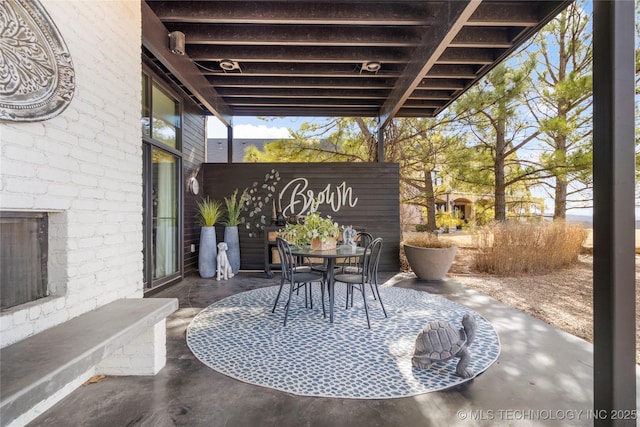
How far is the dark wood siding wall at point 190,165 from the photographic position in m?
5.54

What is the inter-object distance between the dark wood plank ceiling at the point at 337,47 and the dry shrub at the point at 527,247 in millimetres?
2686

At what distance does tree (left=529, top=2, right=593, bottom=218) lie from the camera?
5.71m

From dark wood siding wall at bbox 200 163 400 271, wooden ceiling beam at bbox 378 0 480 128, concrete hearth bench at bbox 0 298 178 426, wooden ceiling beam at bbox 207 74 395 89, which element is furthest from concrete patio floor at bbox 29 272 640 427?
wooden ceiling beam at bbox 207 74 395 89

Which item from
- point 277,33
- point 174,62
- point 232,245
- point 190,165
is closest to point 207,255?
point 232,245

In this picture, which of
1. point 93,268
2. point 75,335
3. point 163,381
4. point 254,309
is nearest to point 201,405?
point 163,381

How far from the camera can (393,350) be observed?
8.61 feet

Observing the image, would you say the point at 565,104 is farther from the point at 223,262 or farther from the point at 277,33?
the point at 223,262

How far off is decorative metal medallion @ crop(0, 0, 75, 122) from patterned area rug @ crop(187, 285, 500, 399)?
6.57 feet

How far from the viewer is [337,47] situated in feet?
13.5

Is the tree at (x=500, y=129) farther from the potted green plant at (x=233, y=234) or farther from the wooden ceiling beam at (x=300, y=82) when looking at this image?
the potted green plant at (x=233, y=234)

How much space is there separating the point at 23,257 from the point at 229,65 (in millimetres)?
3579

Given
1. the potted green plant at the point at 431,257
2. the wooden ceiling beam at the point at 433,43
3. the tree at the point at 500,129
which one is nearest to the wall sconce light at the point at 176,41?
→ the wooden ceiling beam at the point at 433,43

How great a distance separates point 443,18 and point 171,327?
4185 mm

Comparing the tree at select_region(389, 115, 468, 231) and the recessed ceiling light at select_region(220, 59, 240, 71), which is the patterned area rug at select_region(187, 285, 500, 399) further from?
the tree at select_region(389, 115, 468, 231)
